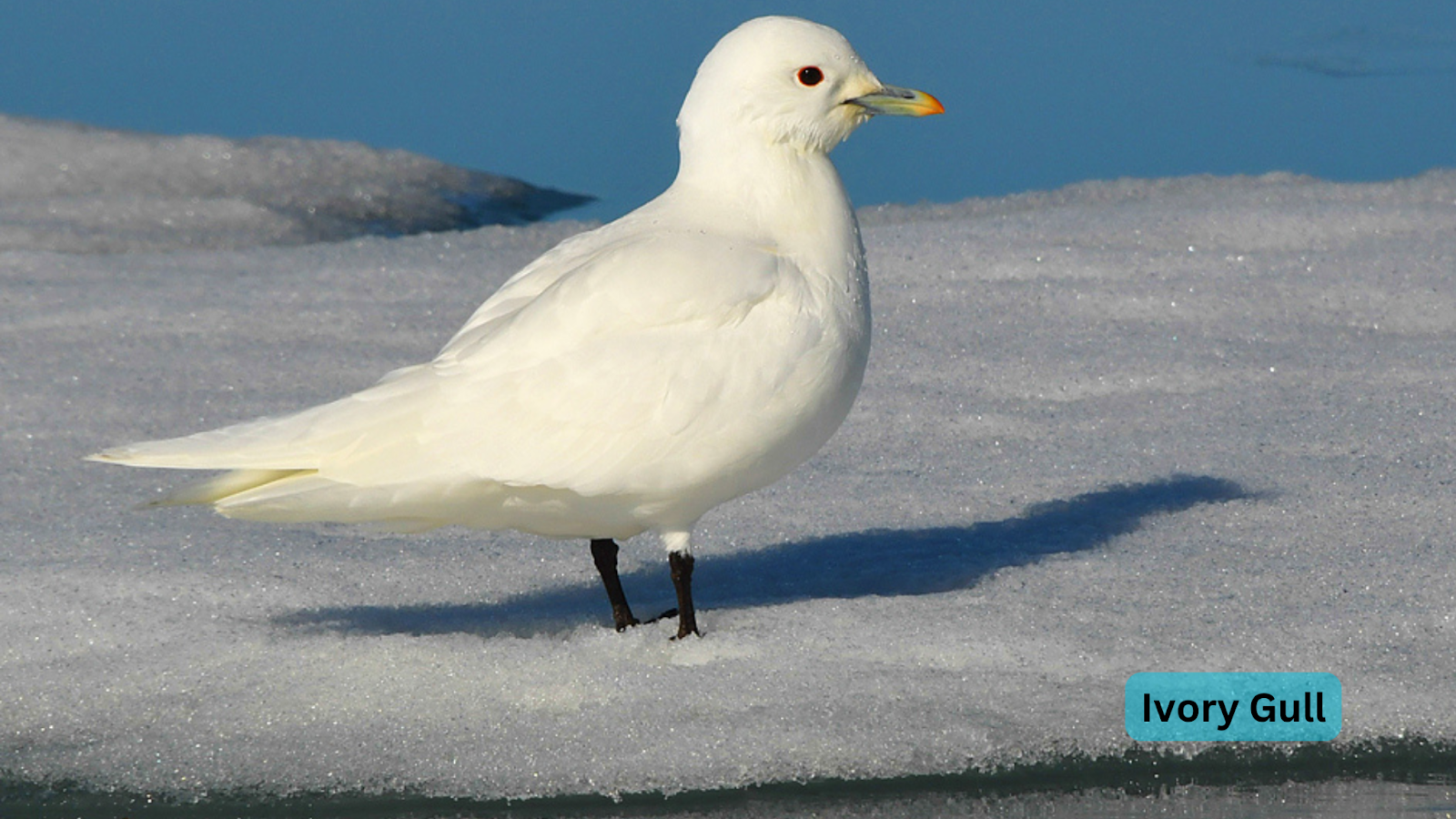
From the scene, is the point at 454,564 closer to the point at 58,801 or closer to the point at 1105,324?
the point at 58,801

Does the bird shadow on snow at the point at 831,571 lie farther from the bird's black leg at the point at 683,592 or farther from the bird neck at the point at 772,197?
the bird neck at the point at 772,197

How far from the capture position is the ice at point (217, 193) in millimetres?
9438

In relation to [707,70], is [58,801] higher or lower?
lower

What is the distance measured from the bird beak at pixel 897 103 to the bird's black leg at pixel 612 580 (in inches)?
46.7

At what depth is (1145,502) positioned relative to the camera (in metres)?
4.90

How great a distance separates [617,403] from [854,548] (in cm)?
130

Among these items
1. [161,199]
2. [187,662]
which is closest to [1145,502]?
[187,662]

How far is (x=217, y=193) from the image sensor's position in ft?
34.8

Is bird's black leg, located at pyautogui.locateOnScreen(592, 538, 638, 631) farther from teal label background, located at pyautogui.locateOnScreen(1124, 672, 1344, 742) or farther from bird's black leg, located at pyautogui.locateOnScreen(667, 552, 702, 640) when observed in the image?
teal label background, located at pyautogui.locateOnScreen(1124, 672, 1344, 742)

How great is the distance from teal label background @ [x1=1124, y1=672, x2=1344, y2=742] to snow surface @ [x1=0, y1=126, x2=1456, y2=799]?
0.05 meters

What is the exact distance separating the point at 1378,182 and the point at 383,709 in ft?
Result: 22.1

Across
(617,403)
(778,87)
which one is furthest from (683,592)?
(778,87)

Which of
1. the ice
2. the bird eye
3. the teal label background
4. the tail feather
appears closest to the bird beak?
the bird eye

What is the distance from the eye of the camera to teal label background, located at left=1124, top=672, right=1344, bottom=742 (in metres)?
3.23
